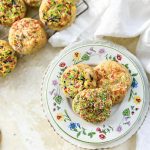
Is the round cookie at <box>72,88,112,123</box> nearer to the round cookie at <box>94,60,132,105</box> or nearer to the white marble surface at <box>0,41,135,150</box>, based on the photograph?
the round cookie at <box>94,60,132,105</box>

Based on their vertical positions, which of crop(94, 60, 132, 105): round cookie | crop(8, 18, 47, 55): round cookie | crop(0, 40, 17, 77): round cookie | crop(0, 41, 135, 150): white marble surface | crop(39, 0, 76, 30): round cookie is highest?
crop(39, 0, 76, 30): round cookie

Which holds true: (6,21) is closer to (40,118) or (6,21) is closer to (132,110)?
(40,118)

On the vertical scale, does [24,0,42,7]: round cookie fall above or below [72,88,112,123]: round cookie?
above

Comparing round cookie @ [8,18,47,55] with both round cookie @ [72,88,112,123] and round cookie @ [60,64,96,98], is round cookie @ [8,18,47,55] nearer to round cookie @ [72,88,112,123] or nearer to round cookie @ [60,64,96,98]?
round cookie @ [60,64,96,98]

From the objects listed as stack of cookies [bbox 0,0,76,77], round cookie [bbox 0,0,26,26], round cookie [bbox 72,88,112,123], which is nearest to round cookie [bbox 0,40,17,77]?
stack of cookies [bbox 0,0,76,77]

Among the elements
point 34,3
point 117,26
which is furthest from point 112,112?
point 34,3

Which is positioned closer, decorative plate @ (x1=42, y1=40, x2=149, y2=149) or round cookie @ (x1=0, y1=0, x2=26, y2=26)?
decorative plate @ (x1=42, y1=40, x2=149, y2=149)

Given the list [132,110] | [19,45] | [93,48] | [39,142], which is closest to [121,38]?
[93,48]
